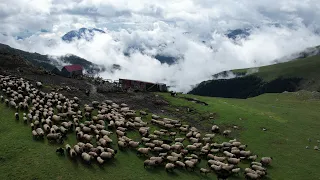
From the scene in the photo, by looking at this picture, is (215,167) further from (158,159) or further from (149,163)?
(149,163)

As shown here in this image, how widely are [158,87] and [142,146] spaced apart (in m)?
37.6

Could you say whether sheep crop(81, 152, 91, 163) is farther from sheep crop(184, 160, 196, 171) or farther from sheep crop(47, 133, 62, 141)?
sheep crop(184, 160, 196, 171)

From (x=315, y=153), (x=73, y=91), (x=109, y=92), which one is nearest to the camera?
(x=315, y=153)

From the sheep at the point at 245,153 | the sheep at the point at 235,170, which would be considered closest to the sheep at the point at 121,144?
the sheep at the point at 235,170

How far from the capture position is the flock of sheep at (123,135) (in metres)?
36.4

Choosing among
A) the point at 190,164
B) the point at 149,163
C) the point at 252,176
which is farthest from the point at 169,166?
the point at 252,176

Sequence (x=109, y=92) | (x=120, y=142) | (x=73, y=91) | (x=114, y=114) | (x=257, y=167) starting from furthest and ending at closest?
(x=109, y=92) → (x=73, y=91) → (x=114, y=114) → (x=120, y=142) → (x=257, y=167)

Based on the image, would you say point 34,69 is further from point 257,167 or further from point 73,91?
point 257,167

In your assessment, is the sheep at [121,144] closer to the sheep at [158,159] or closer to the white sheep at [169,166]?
the sheep at [158,159]

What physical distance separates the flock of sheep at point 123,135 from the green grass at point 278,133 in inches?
109

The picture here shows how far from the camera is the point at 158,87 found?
77.5 m

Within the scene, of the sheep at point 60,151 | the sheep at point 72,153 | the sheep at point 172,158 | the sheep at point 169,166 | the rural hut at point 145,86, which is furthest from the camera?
the rural hut at point 145,86

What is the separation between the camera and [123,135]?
42.4 metres

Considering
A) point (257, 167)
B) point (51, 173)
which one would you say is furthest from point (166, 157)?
point (51, 173)
